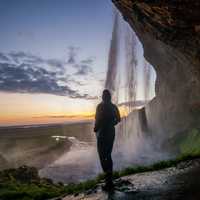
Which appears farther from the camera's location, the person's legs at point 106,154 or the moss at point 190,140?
the moss at point 190,140

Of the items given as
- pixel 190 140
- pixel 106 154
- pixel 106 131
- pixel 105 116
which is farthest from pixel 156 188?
pixel 190 140

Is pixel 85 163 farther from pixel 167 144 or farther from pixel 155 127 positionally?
pixel 155 127

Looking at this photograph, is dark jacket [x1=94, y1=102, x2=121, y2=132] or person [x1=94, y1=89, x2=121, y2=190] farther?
dark jacket [x1=94, y1=102, x2=121, y2=132]

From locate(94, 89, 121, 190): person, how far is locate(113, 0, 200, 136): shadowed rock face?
5.07 m

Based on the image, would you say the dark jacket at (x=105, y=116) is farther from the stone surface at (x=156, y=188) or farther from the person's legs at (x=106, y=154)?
the stone surface at (x=156, y=188)

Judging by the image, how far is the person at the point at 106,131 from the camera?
30.1 feet

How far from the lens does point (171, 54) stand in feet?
95.7

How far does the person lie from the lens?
9.19 m

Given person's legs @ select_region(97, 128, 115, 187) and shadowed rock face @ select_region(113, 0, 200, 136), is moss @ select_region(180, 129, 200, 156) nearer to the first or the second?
shadowed rock face @ select_region(113, 0, 200, 136)

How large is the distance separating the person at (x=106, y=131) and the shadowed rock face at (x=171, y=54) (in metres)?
5.07

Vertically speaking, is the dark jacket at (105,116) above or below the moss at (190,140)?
above

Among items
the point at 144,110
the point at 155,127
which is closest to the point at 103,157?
the point at 155,127

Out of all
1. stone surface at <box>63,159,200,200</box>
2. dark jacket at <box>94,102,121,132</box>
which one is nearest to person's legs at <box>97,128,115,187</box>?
dark jacket at <box>94,102,121,132</box>

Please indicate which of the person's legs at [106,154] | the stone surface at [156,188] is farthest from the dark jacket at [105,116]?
the stone surface at [156,188]
